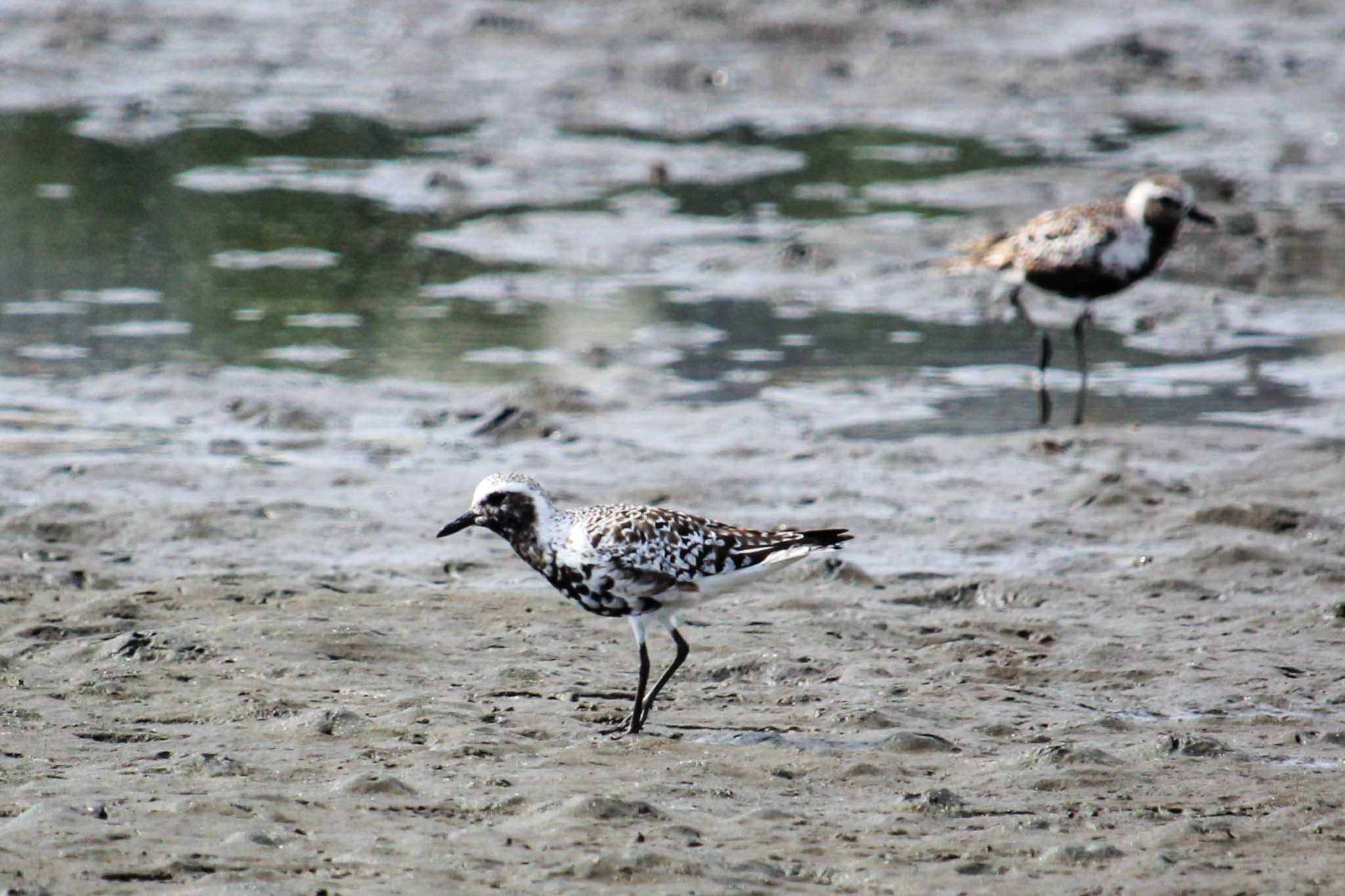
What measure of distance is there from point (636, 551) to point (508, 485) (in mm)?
581

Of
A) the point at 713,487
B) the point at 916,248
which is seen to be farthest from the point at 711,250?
the point at 713,487

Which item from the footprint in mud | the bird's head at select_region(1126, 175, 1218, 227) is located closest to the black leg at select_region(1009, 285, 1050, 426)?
the bird's head at select_region(1126, 175, 1218, 227)

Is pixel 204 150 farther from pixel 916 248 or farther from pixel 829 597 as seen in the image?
pixel 829 597

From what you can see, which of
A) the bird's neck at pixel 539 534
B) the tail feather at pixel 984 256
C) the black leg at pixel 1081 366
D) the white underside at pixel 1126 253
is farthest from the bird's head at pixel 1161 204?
the bird's neck at pixel 539 534

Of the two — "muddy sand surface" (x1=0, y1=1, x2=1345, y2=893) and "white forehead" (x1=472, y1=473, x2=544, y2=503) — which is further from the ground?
"white forehead" (x1=472, y1=473, x2=544, y2=503)

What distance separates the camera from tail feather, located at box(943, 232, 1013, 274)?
1394 centimetres

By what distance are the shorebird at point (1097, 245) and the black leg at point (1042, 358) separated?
13mm

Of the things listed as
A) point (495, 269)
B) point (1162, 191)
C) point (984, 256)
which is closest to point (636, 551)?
point (1162, 191)

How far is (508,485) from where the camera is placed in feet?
24.9

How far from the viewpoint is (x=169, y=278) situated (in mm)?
16109

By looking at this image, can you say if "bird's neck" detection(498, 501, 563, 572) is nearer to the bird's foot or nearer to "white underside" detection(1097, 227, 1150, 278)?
the bird's foot

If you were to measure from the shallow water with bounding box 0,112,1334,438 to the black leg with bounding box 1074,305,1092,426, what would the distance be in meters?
0.10

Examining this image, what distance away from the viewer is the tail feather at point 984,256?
45.7 feet

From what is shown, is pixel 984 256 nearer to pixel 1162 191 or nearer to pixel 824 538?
pixel 1162 191
